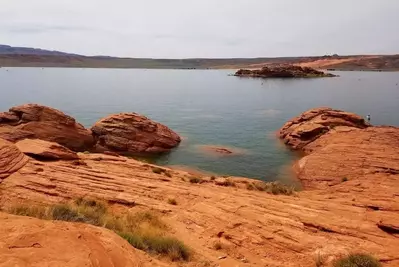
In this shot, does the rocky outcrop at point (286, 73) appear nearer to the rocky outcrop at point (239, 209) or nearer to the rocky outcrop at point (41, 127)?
the rocky outcrop at point (41, 127)

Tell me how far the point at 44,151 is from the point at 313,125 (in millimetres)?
32250

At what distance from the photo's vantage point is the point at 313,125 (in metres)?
44.0

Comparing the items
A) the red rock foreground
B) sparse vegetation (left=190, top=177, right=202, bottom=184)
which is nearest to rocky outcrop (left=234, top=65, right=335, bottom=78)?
the red rock foreground

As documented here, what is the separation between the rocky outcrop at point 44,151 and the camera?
2283 cm

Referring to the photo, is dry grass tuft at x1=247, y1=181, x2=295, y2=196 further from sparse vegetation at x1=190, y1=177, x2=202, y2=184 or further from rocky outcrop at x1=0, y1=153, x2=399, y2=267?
sparse vegetation at x1=190, y1=177, x2=202, y2=184

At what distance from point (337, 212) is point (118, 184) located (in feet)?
39.9

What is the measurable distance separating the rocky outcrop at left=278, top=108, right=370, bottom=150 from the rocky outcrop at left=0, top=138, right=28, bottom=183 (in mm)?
Answer: 30511

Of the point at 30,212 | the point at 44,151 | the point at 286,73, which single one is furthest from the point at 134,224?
the point at 286,73

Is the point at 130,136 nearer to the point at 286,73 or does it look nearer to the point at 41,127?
the point at 41,127

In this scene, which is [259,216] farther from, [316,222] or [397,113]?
[397,113]

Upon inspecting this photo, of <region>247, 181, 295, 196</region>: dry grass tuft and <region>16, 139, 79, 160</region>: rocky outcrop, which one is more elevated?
<region>16, 139, 79, 160</region>: rocky outcrop

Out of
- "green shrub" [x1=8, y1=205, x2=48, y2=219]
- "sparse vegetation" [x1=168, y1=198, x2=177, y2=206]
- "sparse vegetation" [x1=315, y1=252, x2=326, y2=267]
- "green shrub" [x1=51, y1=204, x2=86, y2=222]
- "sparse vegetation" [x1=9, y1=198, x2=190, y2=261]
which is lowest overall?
"sparse vegetation" [x1=315, y1=252, x2=326, y2=267]

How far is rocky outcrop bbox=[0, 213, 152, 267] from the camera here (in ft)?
26.1

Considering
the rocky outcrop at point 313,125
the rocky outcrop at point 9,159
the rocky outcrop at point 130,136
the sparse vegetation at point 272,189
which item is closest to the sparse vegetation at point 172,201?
the sparse vegetation at point 272,189
